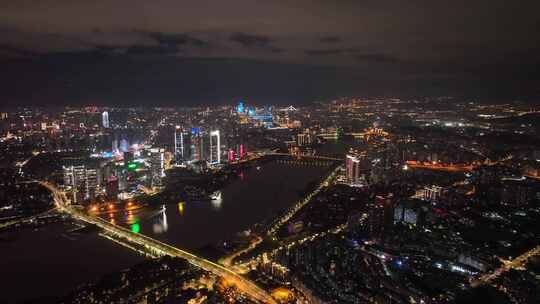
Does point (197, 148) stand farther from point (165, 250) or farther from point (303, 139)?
point (165, 250)

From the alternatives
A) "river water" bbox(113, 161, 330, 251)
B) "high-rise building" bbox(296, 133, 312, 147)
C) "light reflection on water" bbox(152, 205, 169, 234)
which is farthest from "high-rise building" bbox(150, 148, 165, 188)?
"high-rise building" bbox(296, 133, 312, 147)

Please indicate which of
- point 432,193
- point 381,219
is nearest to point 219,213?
point 381,219

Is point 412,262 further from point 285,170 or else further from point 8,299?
point 285,170

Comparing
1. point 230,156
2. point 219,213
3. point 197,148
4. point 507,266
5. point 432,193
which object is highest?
point 197,148

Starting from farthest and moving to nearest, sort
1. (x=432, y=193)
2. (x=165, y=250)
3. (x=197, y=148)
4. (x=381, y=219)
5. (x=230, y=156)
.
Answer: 1. (x=230, y=156)
2. (x=197, y=148)
3. (x=432, y=193)
4. (x=381, y=219)
5. (x=165, y=250)

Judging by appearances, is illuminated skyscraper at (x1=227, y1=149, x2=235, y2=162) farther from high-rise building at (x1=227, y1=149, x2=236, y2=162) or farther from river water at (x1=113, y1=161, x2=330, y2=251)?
river water at (x1=113, y1=161, x2=330, y2=251)

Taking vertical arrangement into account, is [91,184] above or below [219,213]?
above

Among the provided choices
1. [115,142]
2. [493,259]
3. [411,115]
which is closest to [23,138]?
[115,142]
